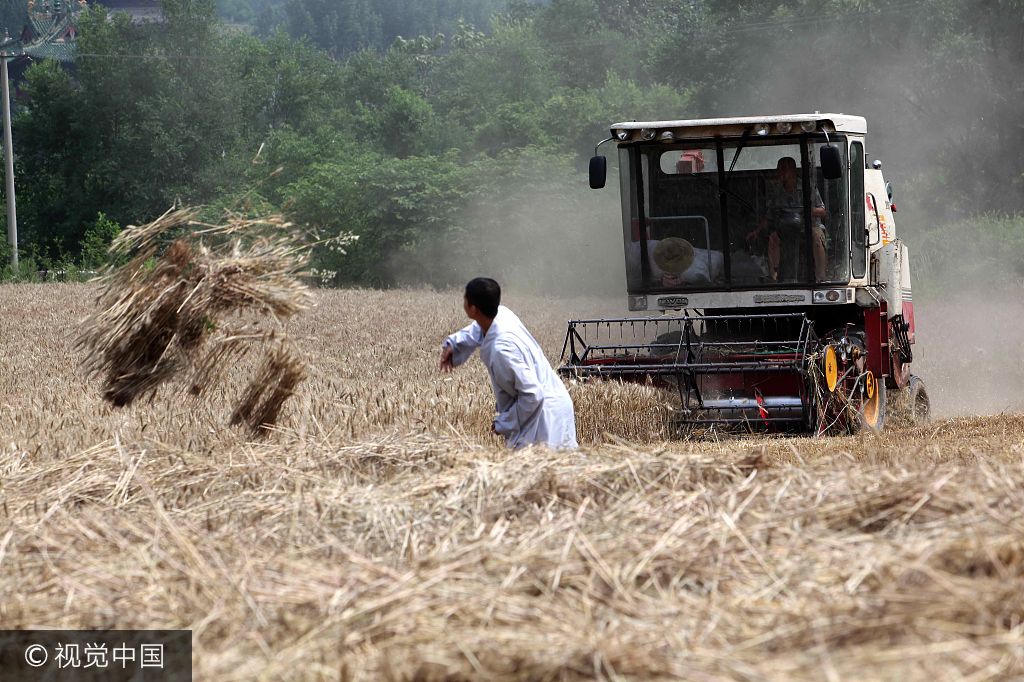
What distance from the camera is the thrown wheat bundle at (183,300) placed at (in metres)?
6.37

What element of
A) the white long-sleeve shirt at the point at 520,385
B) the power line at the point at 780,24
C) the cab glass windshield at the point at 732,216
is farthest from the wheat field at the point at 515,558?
the power line at the point at 780,24

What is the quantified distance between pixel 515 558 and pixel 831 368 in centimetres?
596

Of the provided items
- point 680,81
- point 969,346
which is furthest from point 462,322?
point 680,81

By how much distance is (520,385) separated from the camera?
650 centimetres

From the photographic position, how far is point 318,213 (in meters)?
36.9

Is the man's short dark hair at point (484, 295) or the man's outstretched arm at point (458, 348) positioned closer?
the man's short dark hair at point (484, 295)

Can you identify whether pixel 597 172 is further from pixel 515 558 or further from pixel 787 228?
pixel 515 558

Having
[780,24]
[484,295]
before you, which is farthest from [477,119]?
[484,295]

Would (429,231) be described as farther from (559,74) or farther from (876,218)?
(559,74)

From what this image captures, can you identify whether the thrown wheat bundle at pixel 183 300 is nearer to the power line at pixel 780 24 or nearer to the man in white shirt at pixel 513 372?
the man in white shirt at pixel 513 372

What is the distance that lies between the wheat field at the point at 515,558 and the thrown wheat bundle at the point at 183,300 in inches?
16.3

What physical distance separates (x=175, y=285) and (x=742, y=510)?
316 centimetres

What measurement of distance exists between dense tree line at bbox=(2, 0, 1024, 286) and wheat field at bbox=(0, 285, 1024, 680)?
17.1 m

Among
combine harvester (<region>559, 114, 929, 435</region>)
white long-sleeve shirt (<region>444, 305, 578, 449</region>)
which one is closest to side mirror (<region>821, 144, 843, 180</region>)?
combine harvester (<region>559, 114, 929, 435</region>)
